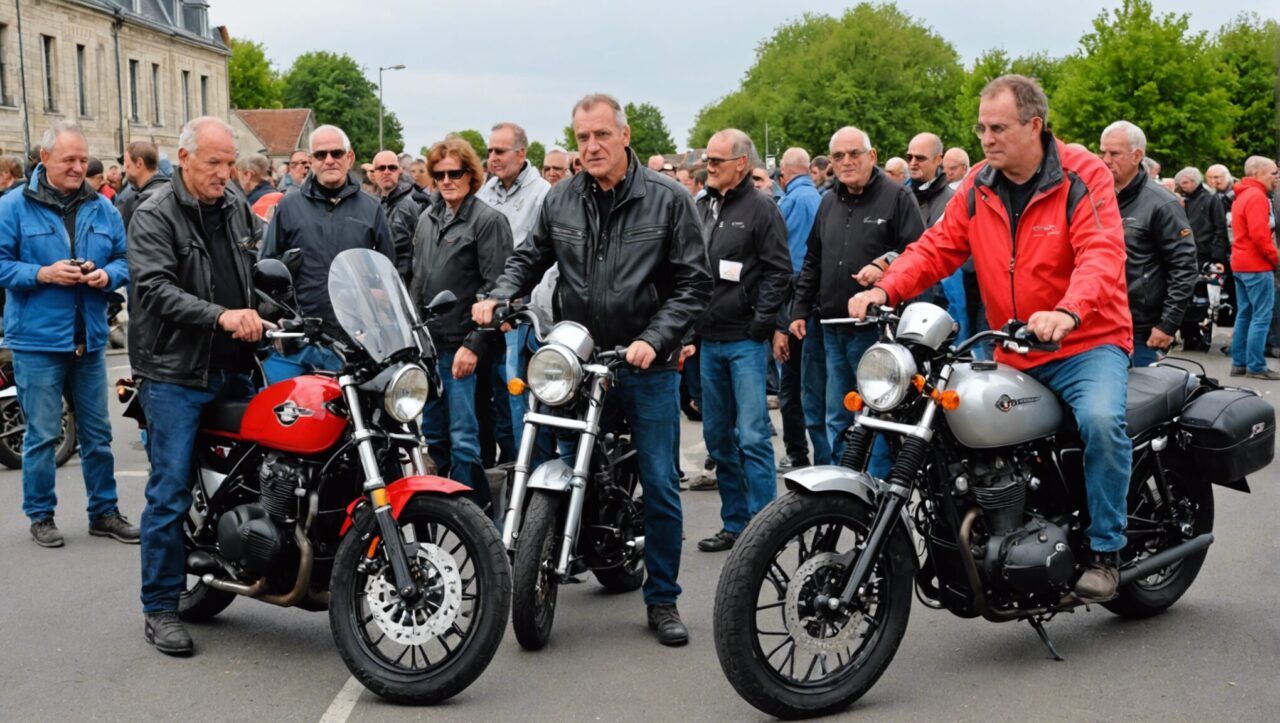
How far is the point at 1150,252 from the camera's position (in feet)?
24.8

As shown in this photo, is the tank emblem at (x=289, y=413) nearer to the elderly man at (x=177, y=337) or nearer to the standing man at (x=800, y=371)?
the elderly man at (x=177, y=337)

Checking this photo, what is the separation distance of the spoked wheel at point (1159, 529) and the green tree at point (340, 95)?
100262mm

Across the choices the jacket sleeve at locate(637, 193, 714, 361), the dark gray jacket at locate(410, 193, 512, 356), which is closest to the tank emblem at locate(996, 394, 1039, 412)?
the jacket sleeve at locate(637, 193, 714, 361)

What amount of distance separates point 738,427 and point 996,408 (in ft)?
8.26

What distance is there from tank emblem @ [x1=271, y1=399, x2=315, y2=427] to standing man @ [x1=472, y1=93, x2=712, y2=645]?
75 cm

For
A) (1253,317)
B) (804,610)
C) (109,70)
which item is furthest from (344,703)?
(109,70)

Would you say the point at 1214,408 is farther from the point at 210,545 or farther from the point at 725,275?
the point at 210,545

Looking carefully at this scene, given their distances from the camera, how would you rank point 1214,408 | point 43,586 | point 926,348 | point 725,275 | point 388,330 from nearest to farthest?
point 926,348, point 388,330, point 1214,408, point 43,586, point 725,275

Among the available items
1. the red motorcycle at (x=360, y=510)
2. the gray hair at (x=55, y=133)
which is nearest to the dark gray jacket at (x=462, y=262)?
the red motorcycle at (x=360, y=510)

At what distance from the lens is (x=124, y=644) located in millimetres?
5676

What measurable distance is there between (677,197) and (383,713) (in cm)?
227

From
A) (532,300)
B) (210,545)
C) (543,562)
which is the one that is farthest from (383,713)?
(532,300)

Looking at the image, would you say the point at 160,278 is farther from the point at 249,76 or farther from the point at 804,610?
the point at 249,76

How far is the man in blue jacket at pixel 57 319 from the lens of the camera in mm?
7566
